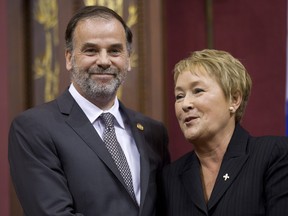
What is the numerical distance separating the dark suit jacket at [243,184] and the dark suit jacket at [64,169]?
0.12 meters

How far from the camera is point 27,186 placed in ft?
5.46

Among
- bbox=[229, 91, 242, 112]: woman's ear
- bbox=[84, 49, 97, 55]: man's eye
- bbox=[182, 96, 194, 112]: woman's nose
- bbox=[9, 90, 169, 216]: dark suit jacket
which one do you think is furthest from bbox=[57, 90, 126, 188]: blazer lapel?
bbox=[229, 91, 242, 112]: woman's ear

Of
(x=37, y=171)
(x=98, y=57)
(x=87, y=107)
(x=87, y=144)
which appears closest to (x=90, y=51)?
(x=98, y=57)

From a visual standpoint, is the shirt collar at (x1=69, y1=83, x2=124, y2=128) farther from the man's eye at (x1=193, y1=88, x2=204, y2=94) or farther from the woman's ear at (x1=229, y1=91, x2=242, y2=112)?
the woman's ear at (x1=229, y1=91, x2=242, y2=112)

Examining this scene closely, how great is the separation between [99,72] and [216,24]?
1.48 metres

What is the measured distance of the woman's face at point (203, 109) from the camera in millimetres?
1773

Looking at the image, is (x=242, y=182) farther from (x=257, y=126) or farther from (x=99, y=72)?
(x=257, y=126)

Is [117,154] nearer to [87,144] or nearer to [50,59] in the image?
[87,144]

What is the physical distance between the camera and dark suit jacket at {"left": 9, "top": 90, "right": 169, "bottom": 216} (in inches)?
→ 64.6

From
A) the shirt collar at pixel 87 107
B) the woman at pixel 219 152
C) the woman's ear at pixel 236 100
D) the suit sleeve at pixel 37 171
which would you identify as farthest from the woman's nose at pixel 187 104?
the suit sleeve at pixel 37 171

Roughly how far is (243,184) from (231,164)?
3.0 inches

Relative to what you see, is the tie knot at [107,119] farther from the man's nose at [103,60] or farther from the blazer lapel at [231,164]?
the blazer lapel at [231,164]

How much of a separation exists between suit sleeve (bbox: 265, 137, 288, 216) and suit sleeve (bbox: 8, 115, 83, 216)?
1.66ft

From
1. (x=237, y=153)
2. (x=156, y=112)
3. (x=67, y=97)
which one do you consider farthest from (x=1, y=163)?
(x=237, y=153)
